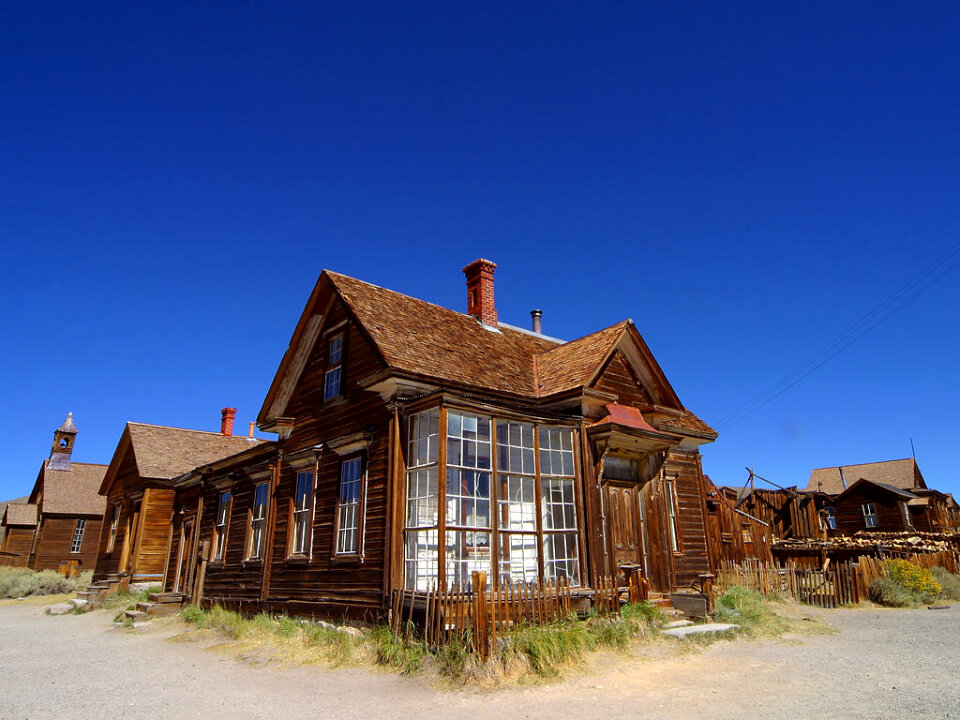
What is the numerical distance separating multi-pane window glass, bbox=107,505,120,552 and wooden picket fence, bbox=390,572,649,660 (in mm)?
19721

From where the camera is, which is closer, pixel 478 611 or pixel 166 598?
pixel 478 611

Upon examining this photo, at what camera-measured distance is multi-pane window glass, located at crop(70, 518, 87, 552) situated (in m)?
36.0

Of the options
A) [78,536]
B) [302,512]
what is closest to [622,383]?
[302,512]

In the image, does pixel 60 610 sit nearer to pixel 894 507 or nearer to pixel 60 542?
pixel 60 542

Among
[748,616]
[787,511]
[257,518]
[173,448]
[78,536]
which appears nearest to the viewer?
[748,616]

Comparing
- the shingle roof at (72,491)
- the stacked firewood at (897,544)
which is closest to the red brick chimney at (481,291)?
the stacked firewood at (897,544)

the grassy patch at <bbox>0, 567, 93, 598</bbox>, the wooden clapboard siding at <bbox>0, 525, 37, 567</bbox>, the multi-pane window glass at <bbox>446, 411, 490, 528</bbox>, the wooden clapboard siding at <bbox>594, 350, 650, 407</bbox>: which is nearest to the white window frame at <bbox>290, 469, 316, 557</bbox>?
the multi-pane window glass at <bbox>446, 411, 490, 528</bbox>

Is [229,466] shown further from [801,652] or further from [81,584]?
[81,584]

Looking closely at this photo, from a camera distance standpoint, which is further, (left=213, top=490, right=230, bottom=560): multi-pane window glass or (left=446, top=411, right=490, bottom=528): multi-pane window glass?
(left=213, top=490, right=230, bottom=560): multi-pane window glass

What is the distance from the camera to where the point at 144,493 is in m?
23.2

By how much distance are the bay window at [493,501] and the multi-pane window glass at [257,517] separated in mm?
6366

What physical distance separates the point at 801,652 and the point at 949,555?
15.9 metres

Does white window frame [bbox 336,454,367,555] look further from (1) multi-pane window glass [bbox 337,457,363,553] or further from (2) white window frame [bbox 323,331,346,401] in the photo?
(2) white window frame [bbox 323,331,346,401]

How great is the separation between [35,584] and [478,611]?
2964cm
